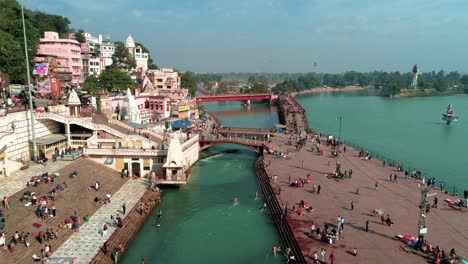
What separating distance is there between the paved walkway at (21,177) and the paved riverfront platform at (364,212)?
20372 millimetres

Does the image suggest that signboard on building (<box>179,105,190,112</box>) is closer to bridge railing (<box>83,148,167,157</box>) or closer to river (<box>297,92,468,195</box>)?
river (<box>297,92,468,195</box>)

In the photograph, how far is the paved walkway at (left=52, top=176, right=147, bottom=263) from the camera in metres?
22.8

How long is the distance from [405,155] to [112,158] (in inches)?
1658

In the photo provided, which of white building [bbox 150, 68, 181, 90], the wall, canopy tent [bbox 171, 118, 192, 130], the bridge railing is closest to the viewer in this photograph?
the bridge railing

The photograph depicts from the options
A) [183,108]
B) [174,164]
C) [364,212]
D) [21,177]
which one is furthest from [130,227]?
[183,108]

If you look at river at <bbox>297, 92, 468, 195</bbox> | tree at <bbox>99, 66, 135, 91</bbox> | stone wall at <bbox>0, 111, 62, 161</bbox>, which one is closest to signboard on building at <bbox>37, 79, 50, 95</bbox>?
stone wall at <bbox>0, 111, 62, 161</bbox>

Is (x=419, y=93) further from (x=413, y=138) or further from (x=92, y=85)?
(x=92, y=85)

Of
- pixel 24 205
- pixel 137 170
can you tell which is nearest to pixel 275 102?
pixel 137 170

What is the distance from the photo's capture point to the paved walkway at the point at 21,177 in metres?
28.7

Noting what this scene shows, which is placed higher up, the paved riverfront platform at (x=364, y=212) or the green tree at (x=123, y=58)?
the green tree at (x=123, y=58)

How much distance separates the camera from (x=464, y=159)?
56094 millimetres

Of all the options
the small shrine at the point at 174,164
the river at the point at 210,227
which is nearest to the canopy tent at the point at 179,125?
the river at the point at 210,227

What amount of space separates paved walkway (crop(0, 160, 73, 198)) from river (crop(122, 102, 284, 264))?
9902mm

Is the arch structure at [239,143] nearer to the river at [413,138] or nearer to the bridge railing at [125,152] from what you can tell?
the bridge railing at [125,152]
